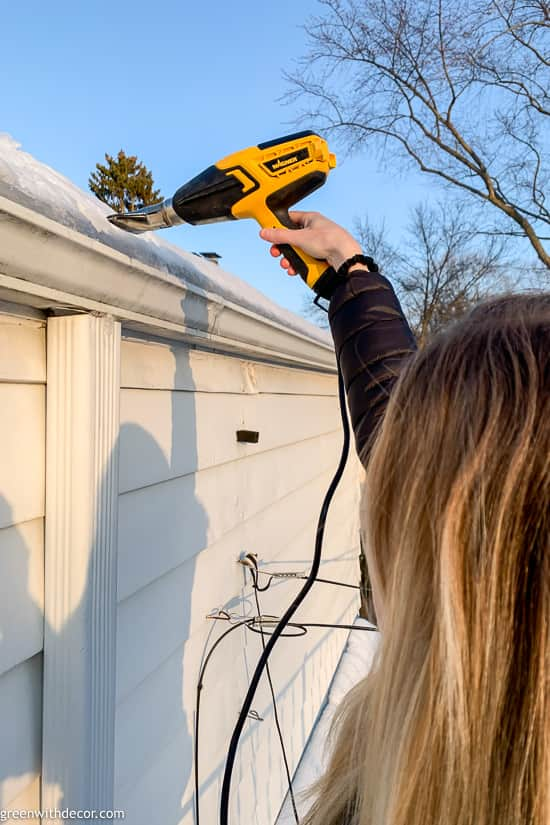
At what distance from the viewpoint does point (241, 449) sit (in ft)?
8.23

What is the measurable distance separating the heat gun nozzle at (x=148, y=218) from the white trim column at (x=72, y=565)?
207 millimetres

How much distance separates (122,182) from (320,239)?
14.9 metres

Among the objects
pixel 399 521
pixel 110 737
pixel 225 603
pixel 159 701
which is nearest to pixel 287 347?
pixel 225 603

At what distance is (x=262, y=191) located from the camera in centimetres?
137

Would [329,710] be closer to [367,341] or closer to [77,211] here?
[367,341]

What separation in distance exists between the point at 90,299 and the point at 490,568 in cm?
85

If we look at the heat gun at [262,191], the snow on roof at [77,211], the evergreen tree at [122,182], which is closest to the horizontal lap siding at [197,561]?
the snow on roof at [77,211]

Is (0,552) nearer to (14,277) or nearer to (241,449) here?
(14,277)

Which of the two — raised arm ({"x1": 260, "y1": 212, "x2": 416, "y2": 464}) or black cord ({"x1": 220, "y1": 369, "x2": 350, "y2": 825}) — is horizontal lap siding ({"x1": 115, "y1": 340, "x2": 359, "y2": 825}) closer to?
black cord ({"x1": 220, "y1": 369, "x2": 350, "y2": 825})

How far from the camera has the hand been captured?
4.39ft

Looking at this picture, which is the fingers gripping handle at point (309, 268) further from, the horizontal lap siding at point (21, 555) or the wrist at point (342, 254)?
the horizontal lap siding at point (21, 555)

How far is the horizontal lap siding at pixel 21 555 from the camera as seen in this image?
1043 mm

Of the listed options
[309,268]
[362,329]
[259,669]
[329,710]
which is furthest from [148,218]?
[329,710]

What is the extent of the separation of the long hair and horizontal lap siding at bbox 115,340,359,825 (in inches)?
34.3
